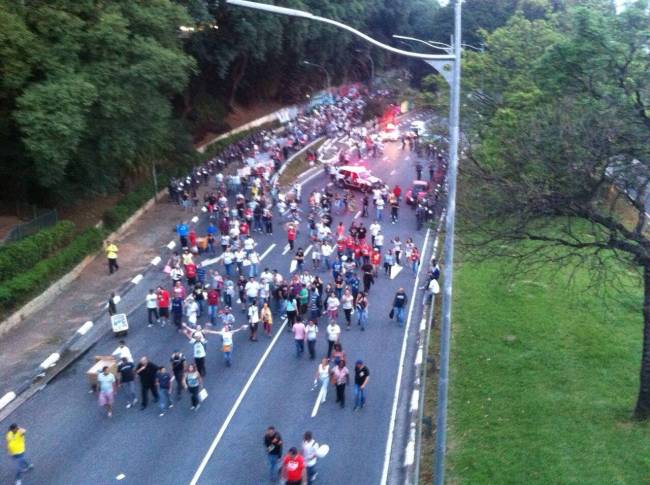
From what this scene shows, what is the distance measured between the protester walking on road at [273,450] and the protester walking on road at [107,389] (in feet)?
14.0

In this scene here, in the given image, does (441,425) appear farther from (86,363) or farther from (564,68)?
(564,68)

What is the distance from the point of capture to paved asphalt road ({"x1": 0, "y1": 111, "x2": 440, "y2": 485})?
12.9 meters

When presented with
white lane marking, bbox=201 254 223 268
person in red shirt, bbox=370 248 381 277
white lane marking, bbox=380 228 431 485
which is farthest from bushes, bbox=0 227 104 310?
white lane marking, bbox=380 228 431 485

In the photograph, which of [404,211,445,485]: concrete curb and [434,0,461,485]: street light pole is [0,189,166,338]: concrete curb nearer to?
[404,211,445,485]: concrete curb

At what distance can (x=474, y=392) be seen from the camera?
15.5 metres

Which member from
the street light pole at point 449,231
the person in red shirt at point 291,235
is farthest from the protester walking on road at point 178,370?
the person in red shirt at point 291,235

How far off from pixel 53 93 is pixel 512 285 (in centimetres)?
1587

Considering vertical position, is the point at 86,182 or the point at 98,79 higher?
the point at 98,79

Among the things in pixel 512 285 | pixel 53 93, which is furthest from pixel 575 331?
pixel 53 93

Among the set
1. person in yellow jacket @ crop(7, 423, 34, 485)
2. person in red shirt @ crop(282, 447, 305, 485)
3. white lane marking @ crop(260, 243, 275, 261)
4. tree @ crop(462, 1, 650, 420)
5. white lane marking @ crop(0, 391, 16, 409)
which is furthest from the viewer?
white lane marking @ crop(260, 243, 275, 261)

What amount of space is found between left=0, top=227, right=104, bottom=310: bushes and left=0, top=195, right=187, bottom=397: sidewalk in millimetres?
594

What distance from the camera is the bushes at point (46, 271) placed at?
2019cm

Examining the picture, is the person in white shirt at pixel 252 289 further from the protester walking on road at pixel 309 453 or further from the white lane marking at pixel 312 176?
the white lane marking at pixel 312 176

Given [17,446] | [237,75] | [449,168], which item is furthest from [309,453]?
[237,75]
